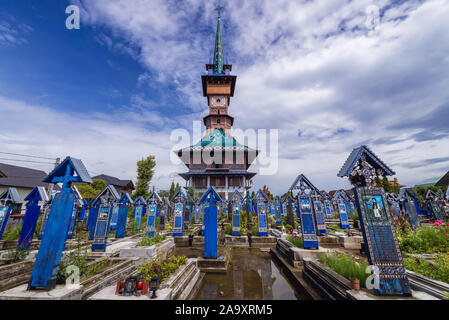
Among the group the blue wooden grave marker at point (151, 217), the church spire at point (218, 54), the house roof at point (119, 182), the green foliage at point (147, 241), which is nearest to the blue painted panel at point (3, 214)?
the blue wooden grave marker at point (151, 217)

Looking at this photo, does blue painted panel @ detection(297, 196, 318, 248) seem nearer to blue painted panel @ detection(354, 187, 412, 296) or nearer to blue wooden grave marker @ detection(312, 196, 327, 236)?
blue wooden grave marker @ detection(312, 196, 327, 236)

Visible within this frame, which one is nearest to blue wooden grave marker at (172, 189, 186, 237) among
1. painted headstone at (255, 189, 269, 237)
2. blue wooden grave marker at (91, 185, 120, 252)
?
blue wooden grave marker at (91, 185, 120, 252)

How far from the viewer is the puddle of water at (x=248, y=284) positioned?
518 cm

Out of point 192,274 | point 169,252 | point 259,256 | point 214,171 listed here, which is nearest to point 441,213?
point 259,256

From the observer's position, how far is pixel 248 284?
5953 mm

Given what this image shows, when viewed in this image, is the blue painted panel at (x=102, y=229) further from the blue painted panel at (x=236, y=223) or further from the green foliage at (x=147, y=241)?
the blue painted panel at (x=236, y=223)

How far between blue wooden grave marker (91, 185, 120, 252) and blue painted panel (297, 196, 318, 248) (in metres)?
9.40

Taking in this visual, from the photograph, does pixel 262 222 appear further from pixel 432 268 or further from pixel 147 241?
pixel 432 268

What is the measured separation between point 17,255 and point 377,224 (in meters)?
12.5

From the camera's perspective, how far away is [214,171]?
30.9 metres

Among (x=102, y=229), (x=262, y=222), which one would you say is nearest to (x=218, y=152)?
(x=262, y=222)

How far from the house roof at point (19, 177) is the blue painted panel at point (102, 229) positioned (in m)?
21.3

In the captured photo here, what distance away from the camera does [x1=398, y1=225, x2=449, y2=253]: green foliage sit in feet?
23.1
